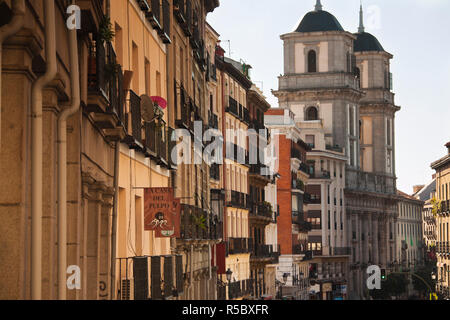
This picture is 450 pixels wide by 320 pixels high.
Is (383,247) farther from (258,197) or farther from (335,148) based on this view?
(258,197)

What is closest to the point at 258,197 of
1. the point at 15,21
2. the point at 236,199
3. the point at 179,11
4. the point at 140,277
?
the point at 236,199

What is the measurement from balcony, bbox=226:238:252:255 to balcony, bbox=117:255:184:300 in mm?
44219

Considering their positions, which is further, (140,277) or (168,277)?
(168,277)

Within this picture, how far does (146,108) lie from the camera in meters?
25.4

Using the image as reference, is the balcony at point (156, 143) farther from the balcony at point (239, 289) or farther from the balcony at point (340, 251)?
the balcony at point (340, 251)

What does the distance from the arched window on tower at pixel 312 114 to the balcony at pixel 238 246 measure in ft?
248

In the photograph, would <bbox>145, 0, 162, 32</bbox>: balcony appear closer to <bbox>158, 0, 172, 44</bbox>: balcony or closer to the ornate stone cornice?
<bbox>158, 0, 172, 44</bbox>: balcony

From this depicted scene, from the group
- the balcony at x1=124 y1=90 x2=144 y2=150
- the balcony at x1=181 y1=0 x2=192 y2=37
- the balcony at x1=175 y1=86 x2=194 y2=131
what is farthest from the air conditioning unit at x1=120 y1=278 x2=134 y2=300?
the balcony at x1=181 y1=0 x2=192 y2=37

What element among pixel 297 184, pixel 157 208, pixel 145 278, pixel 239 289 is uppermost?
pixel 297 184

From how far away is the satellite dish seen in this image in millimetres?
25172

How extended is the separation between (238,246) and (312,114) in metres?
82.5

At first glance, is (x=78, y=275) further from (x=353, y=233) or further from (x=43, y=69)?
(x=353, y=233)

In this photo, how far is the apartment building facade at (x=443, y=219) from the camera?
116 meters

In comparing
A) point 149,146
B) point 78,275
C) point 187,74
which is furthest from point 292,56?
point 78,275
